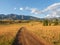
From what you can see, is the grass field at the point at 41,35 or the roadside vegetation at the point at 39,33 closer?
the grass field at the point at 41,35

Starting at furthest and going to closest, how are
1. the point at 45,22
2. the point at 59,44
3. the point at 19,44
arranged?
the point at 45,22
the point at 59,44
the point at 19,44

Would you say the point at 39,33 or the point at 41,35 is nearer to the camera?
the point at 41,35

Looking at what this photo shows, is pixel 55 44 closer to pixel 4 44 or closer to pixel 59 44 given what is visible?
pixel 59 44

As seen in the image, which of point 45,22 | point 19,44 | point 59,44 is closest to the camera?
point 19,44

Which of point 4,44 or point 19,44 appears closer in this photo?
point 19,44

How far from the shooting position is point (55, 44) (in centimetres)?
1884

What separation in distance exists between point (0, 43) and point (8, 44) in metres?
1.12

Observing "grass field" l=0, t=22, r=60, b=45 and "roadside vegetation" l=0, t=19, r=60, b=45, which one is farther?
"roadside vegetation" l=0, t=19, r=60, b=45

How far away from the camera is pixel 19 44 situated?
17453 millimetres

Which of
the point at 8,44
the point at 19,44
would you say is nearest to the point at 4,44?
the point at 8,44

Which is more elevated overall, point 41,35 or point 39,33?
point 41,35

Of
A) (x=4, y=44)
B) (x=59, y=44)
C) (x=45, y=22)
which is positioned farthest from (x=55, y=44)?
(x=45, y=22)

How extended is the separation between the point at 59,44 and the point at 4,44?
19.6ft

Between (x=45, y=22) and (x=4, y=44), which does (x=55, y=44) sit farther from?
(x=45, y=22)
